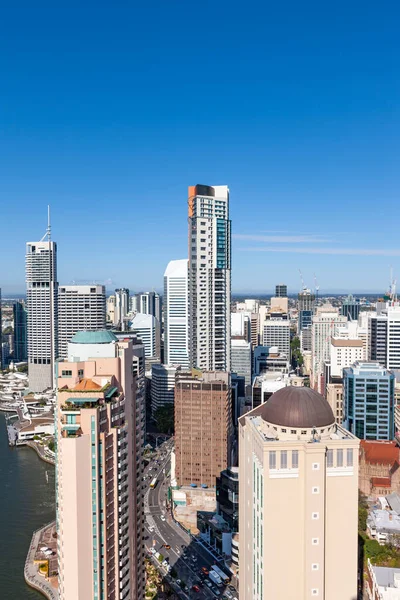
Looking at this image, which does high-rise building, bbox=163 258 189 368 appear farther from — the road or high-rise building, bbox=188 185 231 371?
the road

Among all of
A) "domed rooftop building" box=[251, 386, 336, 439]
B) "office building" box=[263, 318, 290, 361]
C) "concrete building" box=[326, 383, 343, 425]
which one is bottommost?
"concrete building" box=[326, 383, 343, 425]

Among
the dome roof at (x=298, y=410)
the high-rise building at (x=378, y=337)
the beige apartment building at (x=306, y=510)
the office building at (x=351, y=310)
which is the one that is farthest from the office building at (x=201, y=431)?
the office building at (x=351, y=310)

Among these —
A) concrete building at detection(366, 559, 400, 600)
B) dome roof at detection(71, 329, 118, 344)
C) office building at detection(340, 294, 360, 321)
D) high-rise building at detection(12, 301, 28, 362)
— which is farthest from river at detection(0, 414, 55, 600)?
office building at detection(340, 294, 360, 321)

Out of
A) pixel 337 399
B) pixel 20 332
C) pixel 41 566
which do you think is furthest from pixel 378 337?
pixel 20 332

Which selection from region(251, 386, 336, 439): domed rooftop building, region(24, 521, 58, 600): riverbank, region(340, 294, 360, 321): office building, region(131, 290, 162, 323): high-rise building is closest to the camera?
region(251, 386, 336, 439): domed rooftop building

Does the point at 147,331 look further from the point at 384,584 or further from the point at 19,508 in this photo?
the point at 384,584

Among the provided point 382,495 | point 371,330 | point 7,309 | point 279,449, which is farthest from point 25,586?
point 7,309
